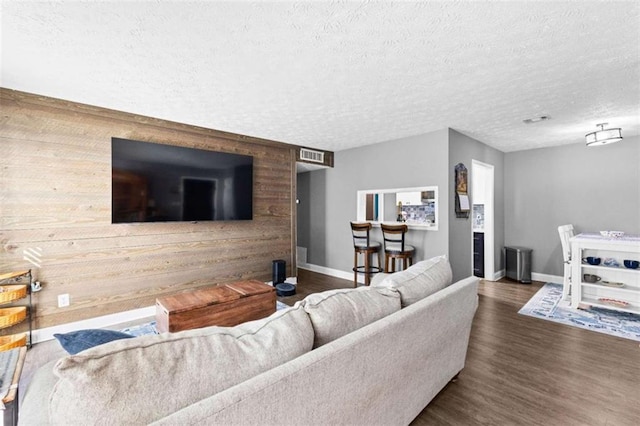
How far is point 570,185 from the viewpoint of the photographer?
4734mm

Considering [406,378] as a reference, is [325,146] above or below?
above

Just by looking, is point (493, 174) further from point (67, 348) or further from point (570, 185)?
point (67, 348)

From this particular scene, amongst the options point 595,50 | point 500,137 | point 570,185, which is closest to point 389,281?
point 595,50

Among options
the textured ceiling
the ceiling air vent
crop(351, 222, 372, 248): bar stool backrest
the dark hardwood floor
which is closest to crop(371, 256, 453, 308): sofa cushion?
the dark hardwood floor

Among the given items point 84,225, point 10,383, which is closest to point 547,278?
point 10,383

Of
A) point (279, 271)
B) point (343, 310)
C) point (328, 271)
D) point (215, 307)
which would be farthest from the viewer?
point (328, 271)

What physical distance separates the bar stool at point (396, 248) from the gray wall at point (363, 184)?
0.62ft

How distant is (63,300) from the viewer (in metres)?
2.97

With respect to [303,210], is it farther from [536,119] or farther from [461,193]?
[536,119]

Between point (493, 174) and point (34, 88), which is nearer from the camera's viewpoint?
point (34, 88)

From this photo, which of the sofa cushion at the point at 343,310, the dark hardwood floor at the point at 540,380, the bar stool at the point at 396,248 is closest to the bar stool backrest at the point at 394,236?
the bar stool at the point at 396,248

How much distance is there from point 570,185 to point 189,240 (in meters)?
5.90

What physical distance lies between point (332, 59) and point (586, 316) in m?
3.95

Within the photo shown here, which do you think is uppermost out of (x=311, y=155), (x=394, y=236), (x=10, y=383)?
(x=311, y=155)
